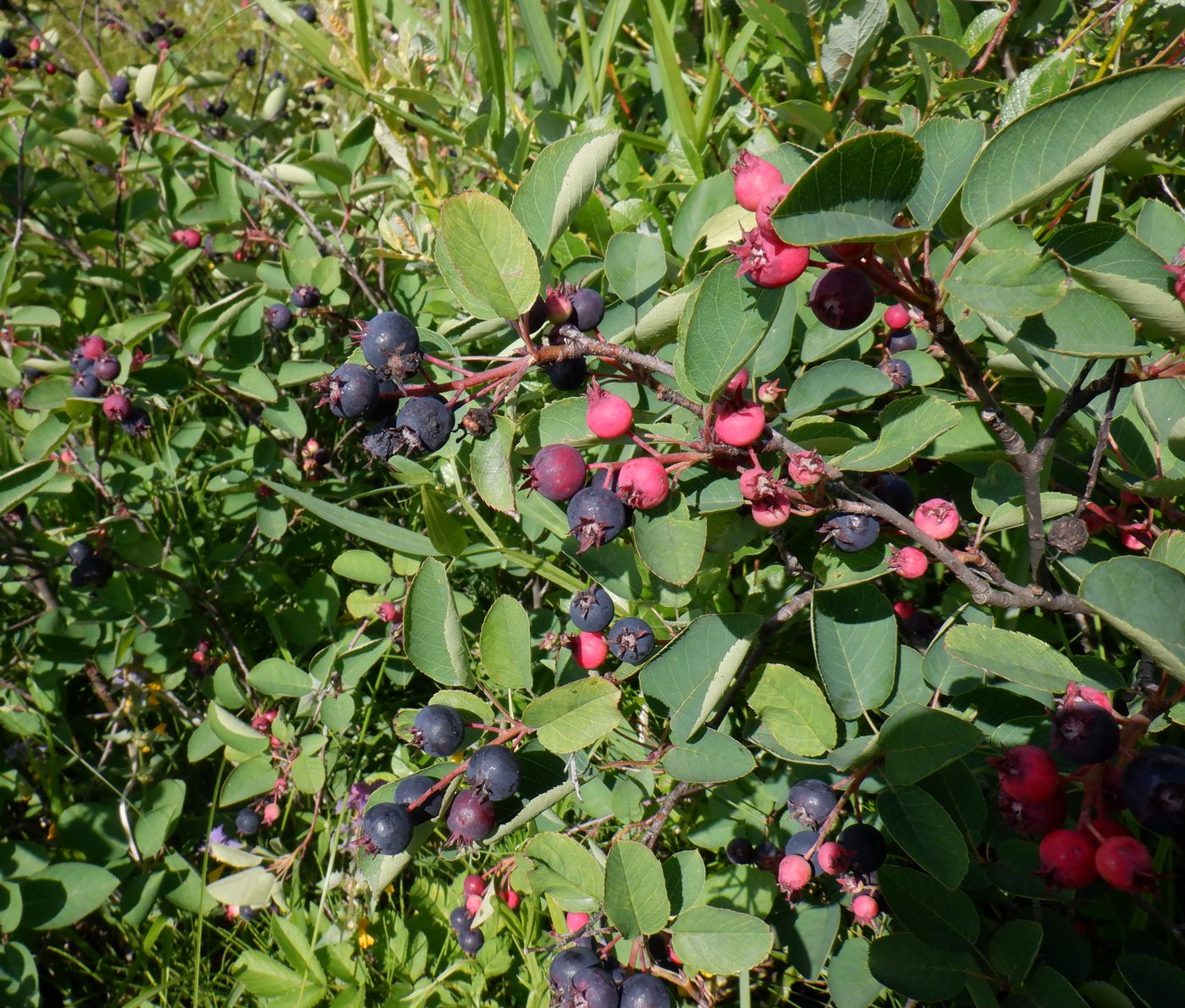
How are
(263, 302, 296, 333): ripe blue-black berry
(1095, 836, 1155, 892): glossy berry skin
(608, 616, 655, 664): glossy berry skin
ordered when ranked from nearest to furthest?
(1095, 836, 1155, 892): glossy berry skin
(608, 616, 655, 664): glossy berry skin
(263, 302, 296, 333): ripe blue-black berry

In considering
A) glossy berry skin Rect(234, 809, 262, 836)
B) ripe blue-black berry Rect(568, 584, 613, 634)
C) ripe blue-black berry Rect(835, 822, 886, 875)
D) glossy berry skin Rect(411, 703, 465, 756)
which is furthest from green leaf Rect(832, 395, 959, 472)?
glossy berry skin Rect(234, 809, 262, 836)

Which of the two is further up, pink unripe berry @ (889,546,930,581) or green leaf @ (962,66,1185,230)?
green leaf @ (962,66,1185,230)

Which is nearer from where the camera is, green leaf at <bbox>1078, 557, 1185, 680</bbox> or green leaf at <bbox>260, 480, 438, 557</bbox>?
green leaf at <bbox>1078, 557, 1185, 680</bbox>

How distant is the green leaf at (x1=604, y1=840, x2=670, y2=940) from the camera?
1.26 metres

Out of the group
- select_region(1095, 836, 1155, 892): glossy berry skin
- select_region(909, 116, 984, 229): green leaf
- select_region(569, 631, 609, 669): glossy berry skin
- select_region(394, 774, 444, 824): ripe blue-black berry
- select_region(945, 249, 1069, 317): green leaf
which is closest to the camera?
select_region(945, 249, 1069, 317): green leaf

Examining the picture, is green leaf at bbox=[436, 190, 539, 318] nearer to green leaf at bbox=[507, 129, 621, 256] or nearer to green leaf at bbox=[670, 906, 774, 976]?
green leaf at bbox=[507, 129, 621, 256]

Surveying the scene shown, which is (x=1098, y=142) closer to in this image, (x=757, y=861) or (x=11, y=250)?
(x=757, y=861)

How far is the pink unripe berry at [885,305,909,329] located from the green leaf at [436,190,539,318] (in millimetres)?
924

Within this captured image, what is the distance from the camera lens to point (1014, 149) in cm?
89

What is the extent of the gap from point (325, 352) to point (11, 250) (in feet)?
3.11

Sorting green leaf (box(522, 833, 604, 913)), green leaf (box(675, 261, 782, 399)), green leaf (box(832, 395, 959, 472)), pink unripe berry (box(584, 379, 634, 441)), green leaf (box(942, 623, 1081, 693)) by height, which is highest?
green leaf (box(675, 261, 782, 399))

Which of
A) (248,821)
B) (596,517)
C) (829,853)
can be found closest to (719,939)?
(829,853)

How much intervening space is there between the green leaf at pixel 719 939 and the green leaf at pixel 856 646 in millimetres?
390

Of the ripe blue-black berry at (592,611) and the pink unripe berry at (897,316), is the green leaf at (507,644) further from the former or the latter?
the pink unripe berry at (897,316)
